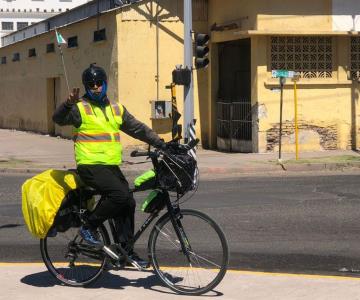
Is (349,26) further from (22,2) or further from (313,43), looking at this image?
(22,2)

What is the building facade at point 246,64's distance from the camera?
63.3ft

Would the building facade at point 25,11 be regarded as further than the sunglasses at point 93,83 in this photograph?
Yes

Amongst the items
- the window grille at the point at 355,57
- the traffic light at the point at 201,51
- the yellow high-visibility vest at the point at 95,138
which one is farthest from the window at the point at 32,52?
the yellow high-visibility vest at the point at 95,138

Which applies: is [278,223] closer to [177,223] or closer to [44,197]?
[177,223]

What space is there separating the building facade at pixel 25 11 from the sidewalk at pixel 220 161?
7424 centimetres

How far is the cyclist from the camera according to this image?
534 cm

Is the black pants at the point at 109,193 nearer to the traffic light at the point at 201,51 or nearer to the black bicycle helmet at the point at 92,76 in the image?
the black bicycle helmet at the point at 92,76

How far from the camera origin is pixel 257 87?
19234 millimetres

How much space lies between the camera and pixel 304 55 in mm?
19641

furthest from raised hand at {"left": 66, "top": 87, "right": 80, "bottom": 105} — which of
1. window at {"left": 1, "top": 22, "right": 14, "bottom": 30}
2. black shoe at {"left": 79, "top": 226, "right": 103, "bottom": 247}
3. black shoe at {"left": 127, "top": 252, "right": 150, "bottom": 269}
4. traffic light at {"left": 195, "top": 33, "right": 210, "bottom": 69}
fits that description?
window at {"left": 1, "top": 22, "right": 14, "bottom": 30}

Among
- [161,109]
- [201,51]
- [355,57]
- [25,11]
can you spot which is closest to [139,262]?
[201,51]

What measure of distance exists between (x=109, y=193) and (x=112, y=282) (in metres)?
0.88

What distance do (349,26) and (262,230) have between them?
12.6 metres

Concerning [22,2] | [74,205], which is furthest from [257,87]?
[22,2]
